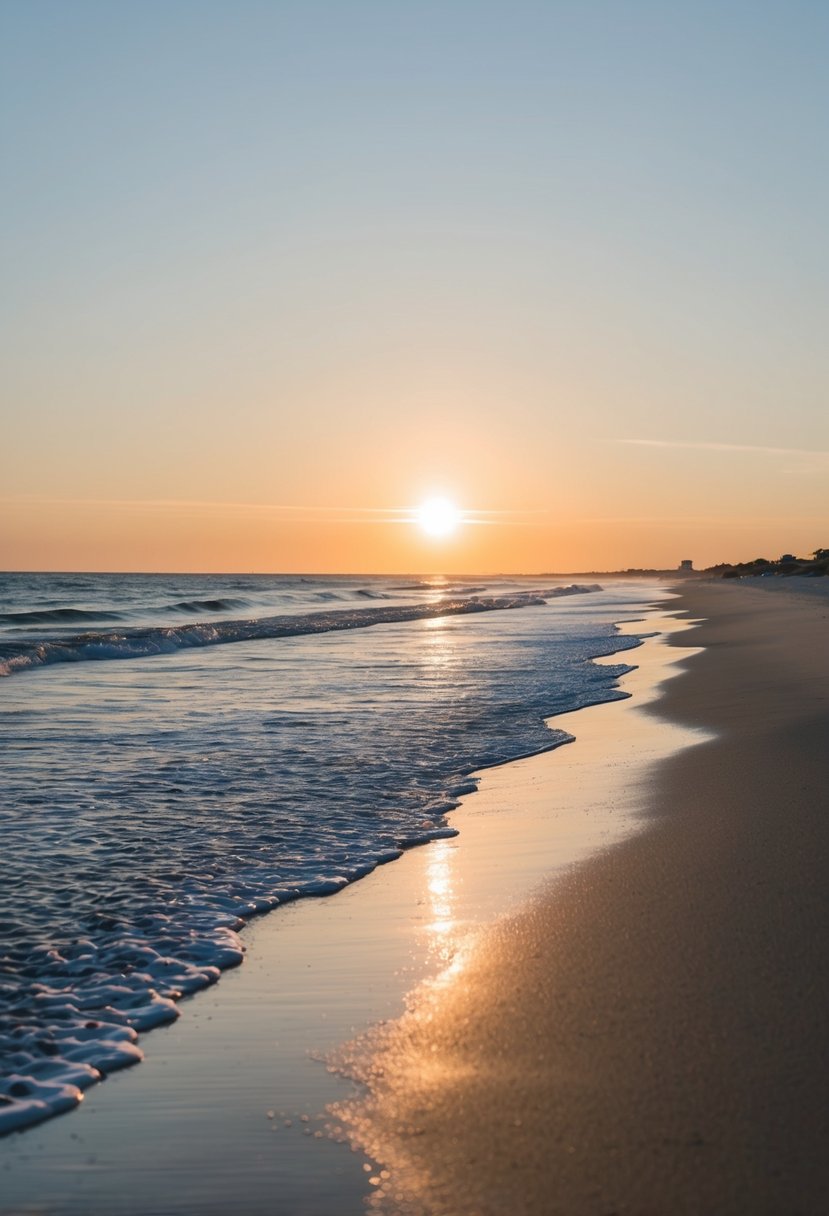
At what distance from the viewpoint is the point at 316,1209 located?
9.25 feet

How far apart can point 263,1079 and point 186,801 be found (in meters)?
4.69

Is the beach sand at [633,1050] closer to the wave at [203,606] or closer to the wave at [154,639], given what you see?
the wave at [154,639]

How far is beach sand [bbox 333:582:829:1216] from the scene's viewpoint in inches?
112

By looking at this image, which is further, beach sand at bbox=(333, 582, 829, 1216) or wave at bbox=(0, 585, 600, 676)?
wave at bbox=(0, 585, 600, 676)

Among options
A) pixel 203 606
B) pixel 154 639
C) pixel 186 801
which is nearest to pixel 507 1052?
pixel 186 801

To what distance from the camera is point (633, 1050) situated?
3.59m

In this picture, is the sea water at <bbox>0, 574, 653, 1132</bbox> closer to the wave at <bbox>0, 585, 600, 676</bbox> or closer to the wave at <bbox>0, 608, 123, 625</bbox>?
the wave at <bbox>0, 585, 600, 676</bbox>

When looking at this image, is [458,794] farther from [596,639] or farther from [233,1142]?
[596,639]

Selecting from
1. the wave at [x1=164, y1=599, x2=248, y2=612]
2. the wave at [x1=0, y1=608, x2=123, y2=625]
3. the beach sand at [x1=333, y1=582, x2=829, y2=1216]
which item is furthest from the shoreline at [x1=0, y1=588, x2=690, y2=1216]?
the wave at [x1=164, y1=599, x2=248, y2=612]

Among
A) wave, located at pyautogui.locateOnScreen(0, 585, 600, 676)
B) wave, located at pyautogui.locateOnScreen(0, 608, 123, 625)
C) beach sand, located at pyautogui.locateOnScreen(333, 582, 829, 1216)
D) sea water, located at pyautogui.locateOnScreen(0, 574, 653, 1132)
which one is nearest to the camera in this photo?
beach sand, located at pyautogui.locateOnScreen(333, 582, 829, 1216)

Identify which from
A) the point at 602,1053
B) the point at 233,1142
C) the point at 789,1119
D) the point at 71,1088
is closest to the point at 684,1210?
the point at 789,1119

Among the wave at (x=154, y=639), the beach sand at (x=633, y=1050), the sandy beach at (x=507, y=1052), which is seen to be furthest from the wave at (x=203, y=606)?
the beach sand at (x=633, y=1050)

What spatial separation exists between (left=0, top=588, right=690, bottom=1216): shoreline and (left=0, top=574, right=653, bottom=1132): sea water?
0.18 m

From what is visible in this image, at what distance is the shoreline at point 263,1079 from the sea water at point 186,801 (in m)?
0.18
